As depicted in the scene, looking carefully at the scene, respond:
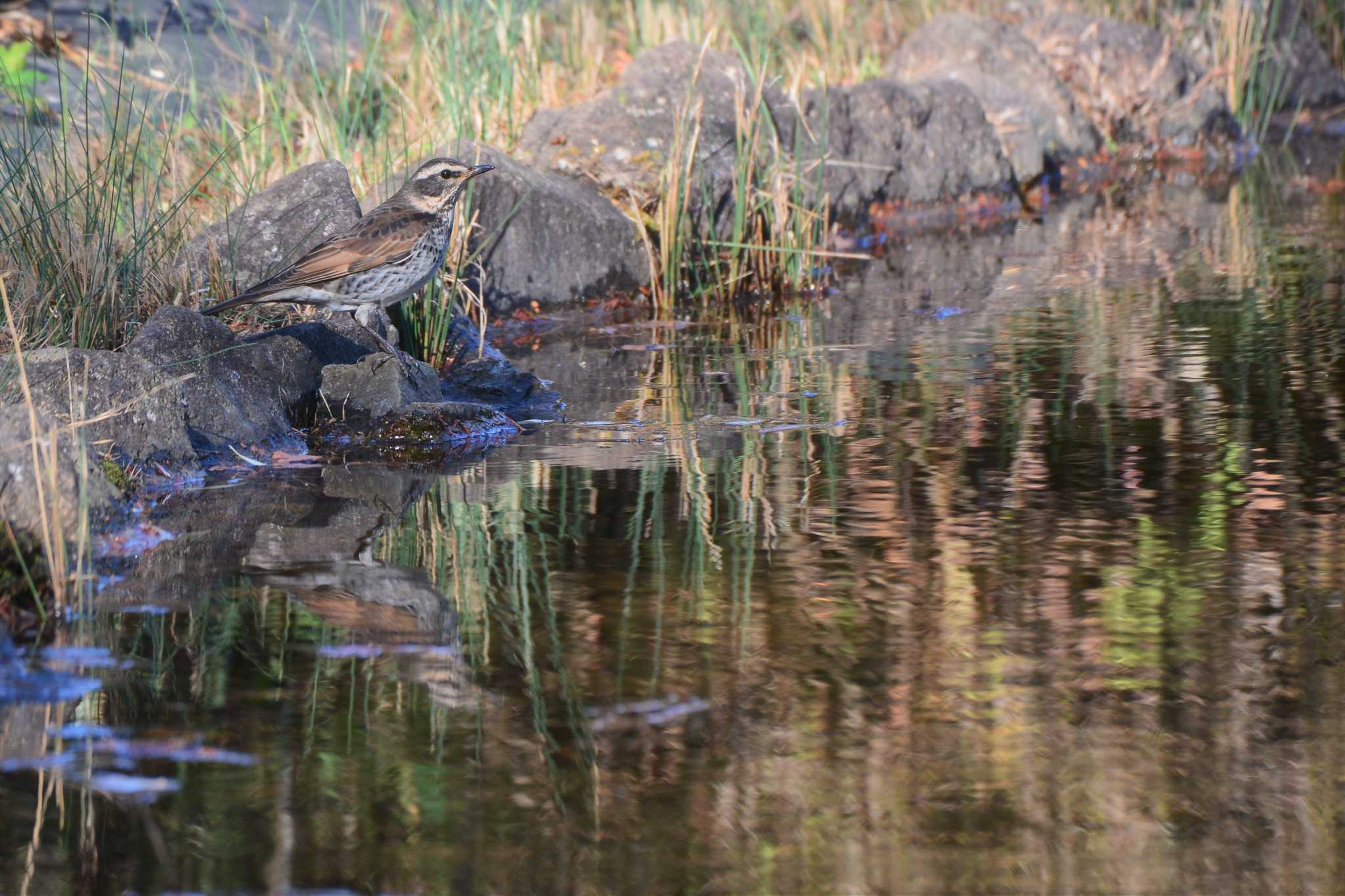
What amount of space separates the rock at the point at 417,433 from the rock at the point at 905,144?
5.28 m

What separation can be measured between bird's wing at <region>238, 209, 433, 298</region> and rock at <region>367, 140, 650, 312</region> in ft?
6.62

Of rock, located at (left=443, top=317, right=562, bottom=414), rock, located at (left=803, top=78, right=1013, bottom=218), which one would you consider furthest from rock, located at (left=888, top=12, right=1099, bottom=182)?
rock, located at (left=443, top=317, right=562, bottom=414)

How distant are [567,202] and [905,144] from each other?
3.84 metres

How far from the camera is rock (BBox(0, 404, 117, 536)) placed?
4457mm

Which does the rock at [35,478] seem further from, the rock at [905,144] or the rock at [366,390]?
the rock at [905,144]

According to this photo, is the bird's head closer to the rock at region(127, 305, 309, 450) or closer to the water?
the rock at region(127, 305, 309, 450)

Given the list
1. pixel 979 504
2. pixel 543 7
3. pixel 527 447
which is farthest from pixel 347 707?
pixel 543 7

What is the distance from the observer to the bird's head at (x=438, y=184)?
7.04 m

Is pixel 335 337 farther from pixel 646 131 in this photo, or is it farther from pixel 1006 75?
pixel 1006 75

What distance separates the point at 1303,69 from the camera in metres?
17.0

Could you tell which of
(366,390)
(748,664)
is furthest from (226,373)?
(748,664)

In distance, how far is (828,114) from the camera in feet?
38.2

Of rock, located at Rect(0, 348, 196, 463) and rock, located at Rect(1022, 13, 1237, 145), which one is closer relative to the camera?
rock, located at Rect(0, 348, 196, 463)

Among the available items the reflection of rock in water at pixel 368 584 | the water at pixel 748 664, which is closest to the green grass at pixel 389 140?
the water at pixel 748 664
